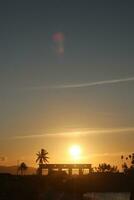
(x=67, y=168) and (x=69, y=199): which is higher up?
(x=67, y=168)

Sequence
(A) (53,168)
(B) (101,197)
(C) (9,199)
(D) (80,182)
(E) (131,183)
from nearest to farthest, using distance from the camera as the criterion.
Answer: (C) (9,199) < (E) (131,183) < (D) (80,182) < (A) (53,168) < (B) (101,197)

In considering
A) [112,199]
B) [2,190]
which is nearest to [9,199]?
[2,190]

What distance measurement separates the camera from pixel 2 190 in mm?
109688

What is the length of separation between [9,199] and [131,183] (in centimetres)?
3010

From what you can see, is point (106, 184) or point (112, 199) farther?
point (112, 199)

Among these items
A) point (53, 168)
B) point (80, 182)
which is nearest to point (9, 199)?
point (80, 182)

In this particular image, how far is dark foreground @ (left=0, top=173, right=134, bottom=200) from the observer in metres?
110

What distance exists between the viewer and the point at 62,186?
5044 inches

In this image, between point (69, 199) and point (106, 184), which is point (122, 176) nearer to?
point (106, 184)

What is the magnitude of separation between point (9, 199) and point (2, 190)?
177 inches

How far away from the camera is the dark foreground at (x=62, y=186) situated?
362ft

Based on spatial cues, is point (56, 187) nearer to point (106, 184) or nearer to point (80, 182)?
point (80, 182)

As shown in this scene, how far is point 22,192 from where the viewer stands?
110 metres

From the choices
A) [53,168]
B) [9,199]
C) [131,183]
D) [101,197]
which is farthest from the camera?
[101,197]
